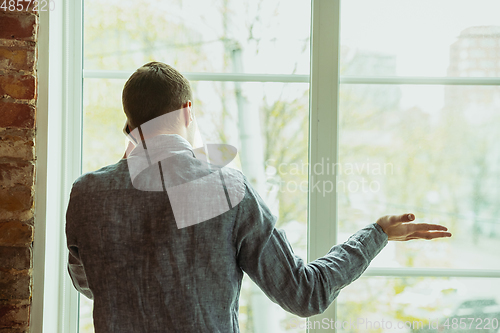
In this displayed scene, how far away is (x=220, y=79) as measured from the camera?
1.37 metres

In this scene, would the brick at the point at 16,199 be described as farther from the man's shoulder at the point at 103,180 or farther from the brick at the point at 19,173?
the man's shoulder at the point at 103,180

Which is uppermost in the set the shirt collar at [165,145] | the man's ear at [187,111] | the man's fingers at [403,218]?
the man's ear at [187,111]

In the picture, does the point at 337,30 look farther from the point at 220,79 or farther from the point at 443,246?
the point at 443,246

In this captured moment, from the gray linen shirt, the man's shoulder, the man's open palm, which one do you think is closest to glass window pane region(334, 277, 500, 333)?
the man's open palm

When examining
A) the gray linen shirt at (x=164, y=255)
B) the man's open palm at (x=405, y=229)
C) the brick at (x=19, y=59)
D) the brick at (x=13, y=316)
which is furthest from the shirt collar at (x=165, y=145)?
the brick at (x=13, y=316)

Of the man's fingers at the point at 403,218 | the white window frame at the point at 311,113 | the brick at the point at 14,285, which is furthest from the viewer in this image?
the white window frame at the point at 311,113

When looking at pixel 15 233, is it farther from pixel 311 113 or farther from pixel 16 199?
pixel 311 113

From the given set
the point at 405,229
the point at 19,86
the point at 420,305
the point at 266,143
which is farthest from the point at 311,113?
the point at 19,86

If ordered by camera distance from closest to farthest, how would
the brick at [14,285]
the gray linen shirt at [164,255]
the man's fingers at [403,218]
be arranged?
the gray linen shirt at [164,255], the man's fingers at [403,218], the brick at [14,285]

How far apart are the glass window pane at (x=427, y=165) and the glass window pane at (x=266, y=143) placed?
0.16m

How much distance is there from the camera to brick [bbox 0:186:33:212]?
1157 mm

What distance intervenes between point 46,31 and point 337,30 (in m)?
0.96

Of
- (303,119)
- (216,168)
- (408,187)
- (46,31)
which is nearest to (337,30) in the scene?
(303,119)

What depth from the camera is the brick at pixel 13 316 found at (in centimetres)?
116
